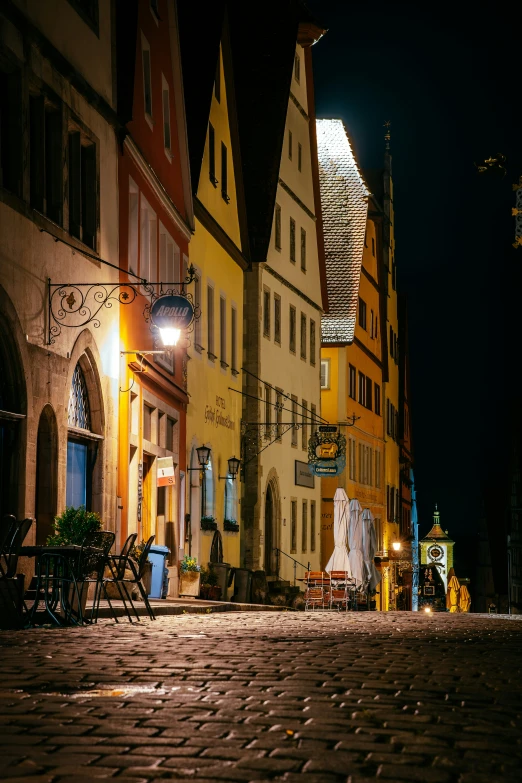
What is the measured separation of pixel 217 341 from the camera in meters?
31.9

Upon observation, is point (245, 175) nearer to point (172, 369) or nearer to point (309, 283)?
point (309, 283)

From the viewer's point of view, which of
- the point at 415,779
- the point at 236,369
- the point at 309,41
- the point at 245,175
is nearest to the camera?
the point at 415,779

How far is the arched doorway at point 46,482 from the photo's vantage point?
17.6 metres

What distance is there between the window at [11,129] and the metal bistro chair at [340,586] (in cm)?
2054

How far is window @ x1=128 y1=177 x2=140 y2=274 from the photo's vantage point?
73.5 ft

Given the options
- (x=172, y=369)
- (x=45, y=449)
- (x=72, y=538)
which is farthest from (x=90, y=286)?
(x=172, y=369)

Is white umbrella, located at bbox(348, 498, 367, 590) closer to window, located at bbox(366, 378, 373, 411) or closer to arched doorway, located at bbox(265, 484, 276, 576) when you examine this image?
arched doorway, located at bbox(265, 484, 276, 576)

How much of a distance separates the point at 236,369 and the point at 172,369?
28.3ft

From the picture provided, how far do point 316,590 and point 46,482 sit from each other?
1841 centimetres

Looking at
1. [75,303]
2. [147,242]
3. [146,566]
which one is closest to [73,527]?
[75,303]

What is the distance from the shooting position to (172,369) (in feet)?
84.8

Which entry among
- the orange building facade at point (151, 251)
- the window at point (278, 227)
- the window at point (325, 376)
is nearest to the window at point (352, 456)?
the window at point (325, 376)

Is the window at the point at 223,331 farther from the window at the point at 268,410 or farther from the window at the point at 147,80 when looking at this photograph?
the window at the point at 147,80

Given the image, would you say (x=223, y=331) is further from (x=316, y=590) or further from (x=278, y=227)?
(x=316, y=590)
